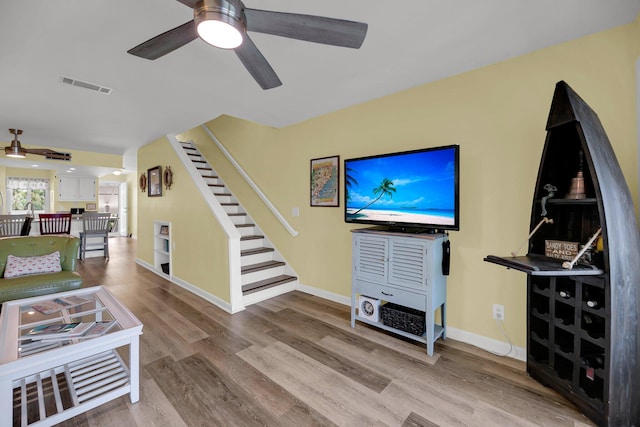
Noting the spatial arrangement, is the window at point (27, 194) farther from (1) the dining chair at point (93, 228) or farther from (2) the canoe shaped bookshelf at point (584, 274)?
(2) the canoe shaped bookshelf at point (584, 274)

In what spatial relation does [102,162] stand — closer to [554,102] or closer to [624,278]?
[554,102]

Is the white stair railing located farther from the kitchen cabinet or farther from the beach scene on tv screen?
the kitchen cabinet

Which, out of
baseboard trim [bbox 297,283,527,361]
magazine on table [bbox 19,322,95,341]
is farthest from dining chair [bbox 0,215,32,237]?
baseboard trim [bbox 297,283,527,361]

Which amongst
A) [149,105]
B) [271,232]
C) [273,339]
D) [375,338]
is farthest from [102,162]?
[375,338]

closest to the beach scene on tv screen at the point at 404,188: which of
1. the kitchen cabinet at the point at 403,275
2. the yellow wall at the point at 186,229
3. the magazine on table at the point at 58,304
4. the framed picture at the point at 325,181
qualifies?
the kitchen cabinet at the point at 403,275

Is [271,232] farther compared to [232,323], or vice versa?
[271,232]

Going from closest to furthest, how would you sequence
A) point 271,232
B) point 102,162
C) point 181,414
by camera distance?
1. point 181,414
2. point 271,232
3. point 102,162

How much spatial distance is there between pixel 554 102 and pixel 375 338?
7.09 feet

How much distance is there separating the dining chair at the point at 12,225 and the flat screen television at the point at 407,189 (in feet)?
19.1

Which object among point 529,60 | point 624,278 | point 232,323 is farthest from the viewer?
point 232,323

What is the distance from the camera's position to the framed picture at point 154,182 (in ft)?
14.9

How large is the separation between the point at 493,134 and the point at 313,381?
230cm

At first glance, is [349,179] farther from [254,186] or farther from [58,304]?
[58,304]

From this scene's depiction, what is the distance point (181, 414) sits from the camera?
1555 mm
